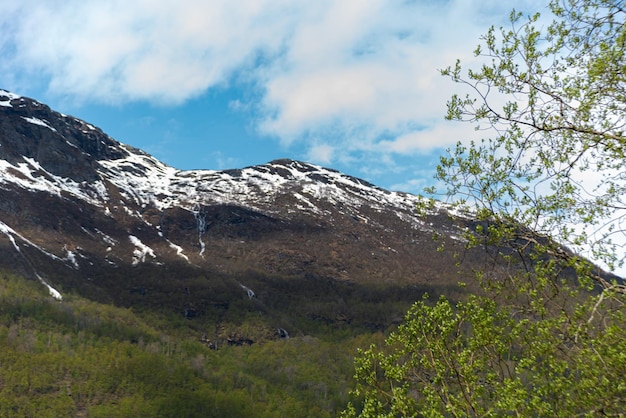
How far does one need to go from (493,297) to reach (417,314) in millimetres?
2618

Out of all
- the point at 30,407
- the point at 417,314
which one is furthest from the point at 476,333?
the point at 30,407

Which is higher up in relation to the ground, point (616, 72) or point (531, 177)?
point (616, 72)

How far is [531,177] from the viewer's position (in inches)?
583

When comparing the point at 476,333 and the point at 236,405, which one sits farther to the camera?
the point at 236,405

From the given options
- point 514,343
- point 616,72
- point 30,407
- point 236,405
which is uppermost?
point 616,72

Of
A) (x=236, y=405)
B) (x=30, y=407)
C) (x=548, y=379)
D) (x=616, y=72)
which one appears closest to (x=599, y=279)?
(x=548, y=379)

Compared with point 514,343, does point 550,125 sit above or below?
above

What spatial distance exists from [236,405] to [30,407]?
215 ft

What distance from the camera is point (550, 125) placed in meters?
13.5

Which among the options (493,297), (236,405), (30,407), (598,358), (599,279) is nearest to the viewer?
(598,358)

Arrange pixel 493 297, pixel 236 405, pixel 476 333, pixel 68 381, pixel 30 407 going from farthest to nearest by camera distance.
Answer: pixel 236 405, pixel 68 381, pixel 30 407, pixel 493 297, pixel 476 333

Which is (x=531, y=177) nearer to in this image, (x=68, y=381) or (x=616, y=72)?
(x=616, y=72)

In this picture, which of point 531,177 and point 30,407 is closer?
point 531,177

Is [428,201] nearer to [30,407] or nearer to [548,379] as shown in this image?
[548,379]
